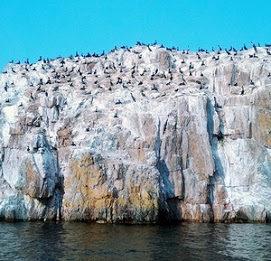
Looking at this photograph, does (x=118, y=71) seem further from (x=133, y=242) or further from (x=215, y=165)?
(x=133, y=242)

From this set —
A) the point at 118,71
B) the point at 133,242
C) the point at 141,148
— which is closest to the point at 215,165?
the point at 141,148

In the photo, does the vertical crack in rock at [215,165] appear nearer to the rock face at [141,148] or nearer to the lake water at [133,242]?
the rock face at [141,148]

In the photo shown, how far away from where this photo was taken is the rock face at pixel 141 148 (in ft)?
176

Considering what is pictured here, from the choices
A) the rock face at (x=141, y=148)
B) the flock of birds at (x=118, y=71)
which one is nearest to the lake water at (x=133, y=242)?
the rock face at (x=141, y=148)

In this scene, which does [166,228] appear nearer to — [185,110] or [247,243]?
[247,243]

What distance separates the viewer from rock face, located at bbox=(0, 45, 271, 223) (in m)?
53.5

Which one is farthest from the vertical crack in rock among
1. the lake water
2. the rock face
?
the lake water

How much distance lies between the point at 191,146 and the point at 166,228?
45.4 feet

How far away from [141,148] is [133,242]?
61.4 feet

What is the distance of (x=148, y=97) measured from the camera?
214 ft

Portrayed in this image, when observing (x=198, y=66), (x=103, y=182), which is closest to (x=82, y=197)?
(x=103, y=182)

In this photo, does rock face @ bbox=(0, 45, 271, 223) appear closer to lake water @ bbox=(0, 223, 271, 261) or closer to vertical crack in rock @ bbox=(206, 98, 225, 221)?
vertical crack in rock @ bbox=(206, 98, 225, 221)

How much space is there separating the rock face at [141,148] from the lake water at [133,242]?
13.7 feet

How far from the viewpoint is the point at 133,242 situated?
3956 cm
